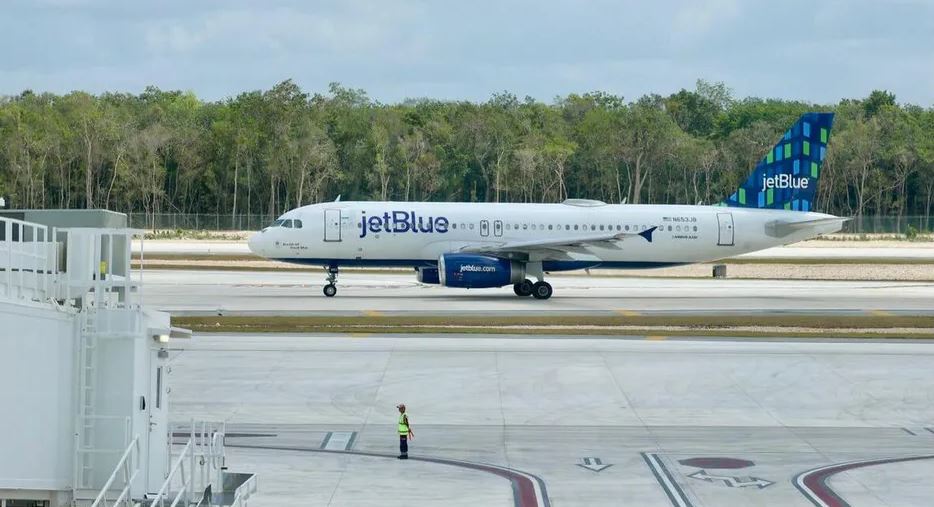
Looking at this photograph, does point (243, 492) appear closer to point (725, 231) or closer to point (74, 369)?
point (74, 369)

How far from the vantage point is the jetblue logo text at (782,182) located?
69500 mm

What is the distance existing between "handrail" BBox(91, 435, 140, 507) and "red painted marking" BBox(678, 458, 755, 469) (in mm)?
12687

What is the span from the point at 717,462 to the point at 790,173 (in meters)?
45.2

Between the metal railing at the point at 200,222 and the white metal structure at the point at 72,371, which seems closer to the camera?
the white metal structure at the point at 72,371

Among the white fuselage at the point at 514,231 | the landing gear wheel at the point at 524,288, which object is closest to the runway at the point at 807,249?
the white fuselage at the point at 514,231

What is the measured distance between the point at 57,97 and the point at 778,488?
170m

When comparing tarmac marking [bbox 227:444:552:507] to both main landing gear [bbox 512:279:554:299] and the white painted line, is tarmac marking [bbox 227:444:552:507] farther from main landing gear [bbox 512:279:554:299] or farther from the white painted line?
main landing gear [bbox 512:279:554:299]

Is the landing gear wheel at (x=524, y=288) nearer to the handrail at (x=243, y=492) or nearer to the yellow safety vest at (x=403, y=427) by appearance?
the yellow safety vest at (x=403, y=427)

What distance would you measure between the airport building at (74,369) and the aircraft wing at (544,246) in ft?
145

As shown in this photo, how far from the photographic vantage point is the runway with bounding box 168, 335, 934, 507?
24.3m

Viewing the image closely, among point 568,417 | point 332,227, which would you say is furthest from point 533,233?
point 568,417

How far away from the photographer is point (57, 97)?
595 feet

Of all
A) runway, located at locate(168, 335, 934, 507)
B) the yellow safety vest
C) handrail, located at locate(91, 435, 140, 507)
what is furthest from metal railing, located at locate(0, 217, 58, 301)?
the yellow safety vest

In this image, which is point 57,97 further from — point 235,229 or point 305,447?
point 305,447
